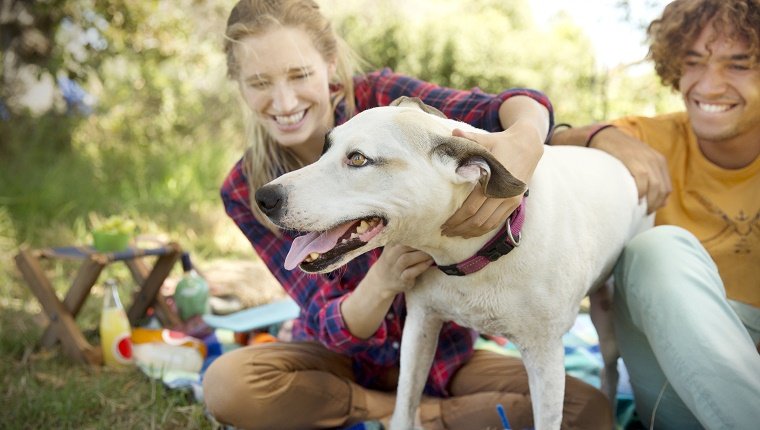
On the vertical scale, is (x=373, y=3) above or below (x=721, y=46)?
below

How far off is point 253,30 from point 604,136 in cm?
133

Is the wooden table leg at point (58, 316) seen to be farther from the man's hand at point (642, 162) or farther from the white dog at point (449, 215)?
the man's hand at point (642, 162)

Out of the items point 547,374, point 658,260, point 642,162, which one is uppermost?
point 642,162

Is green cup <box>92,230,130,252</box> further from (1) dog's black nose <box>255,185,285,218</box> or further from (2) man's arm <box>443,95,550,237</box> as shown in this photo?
(2) man's arm <box>443,95,550,237</box>

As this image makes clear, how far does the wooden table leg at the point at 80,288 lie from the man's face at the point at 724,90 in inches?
106

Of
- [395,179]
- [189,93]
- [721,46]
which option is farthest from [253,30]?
[189,93]

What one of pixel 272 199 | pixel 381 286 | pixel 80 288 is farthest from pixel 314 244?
pixel 80 288

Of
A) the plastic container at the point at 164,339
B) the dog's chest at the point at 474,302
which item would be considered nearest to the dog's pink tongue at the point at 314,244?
the dog's chest at the point at 474,302

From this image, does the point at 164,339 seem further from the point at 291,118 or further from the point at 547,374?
the point at 547,374

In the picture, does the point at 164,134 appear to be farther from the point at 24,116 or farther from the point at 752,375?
the point at 752,375

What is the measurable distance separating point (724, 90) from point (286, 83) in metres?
1.56

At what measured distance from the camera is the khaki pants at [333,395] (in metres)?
2.48

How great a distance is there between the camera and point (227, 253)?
5188 mm

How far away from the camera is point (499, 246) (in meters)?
1.90
